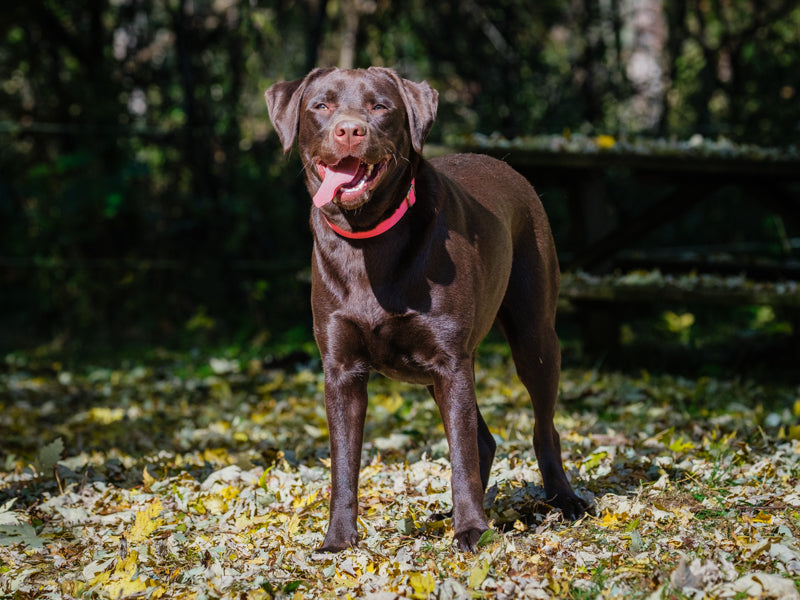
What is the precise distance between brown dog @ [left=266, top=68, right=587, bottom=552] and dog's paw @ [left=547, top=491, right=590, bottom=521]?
50cm

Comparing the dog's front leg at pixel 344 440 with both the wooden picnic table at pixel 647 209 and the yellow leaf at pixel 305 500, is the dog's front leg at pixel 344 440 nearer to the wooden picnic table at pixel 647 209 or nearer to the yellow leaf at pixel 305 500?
the yellow leaf at pixel 305 500

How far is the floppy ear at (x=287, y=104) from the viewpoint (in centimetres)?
317

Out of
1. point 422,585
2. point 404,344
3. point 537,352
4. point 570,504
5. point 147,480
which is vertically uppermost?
point 404,344

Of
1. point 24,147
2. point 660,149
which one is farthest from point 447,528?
point 24,147

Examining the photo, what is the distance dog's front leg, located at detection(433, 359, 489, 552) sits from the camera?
3.03 metres

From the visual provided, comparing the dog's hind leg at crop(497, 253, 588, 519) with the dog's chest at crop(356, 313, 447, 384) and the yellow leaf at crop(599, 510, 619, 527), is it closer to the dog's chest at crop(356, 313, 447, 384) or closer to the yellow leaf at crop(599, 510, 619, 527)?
the yellow leaf at crop(599, 510, 619, 527)

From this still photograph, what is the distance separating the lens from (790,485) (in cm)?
361

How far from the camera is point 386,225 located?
304cm

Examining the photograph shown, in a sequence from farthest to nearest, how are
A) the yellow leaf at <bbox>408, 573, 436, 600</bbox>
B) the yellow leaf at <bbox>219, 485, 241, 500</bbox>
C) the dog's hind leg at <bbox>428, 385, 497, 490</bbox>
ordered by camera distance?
1. the yellow leaf at <bbox>219, 485, 241, 500</bbox>
2. the dog's hind leg at <bbox>428, 385, 497, 490</bbox>
3. the yellow leaf at <bbox>408, 573, 436, 600</bbox>

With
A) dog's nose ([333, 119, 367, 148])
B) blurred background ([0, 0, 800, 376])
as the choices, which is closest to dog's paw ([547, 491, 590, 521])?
dog's nose ([333, 119, 367, 148])

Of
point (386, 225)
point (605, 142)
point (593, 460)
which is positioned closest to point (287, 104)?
point (386, 225)

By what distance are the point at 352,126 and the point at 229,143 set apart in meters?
A: 7.03

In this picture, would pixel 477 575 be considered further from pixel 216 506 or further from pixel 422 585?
pixel 216 506

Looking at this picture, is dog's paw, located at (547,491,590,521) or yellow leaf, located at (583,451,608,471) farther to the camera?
yellow leaf, located at (583,451,608,471)
